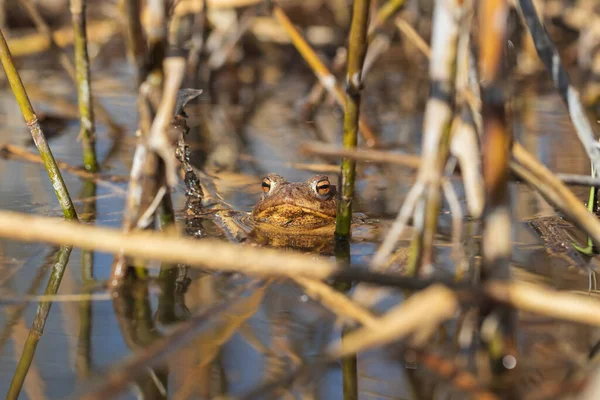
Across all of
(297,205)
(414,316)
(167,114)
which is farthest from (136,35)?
(297,205)

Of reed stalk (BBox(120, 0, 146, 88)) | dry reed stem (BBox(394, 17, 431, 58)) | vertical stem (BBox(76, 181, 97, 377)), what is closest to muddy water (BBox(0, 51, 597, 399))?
vertical stem (BBox(76, 181, 97, 377))

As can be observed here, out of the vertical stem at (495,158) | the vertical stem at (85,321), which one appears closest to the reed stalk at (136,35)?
the vertical stem at (85,321)

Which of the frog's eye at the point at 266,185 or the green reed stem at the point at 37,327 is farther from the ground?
the frog's eye at the point at 266,185

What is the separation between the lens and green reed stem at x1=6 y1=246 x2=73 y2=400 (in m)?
2.05

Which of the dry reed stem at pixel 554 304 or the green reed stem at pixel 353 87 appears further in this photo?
the green reed stem at pixel 353 87

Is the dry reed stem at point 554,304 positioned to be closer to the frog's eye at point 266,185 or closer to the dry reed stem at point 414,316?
the dry reed stem at point 414,316

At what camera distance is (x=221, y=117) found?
7168mm

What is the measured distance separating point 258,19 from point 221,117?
7.71ft

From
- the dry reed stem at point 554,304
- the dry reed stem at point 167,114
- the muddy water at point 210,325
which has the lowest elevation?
the muddy water at point 210,325

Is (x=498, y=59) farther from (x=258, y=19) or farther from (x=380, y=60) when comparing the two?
(x=380, y=60)

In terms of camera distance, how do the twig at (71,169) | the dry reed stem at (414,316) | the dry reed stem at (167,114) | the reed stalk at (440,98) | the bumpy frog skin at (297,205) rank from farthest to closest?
the twig at (71,169) → the bumpy frog skin at (297,205) → the dry reed stem at (167,114) → the reed stalk at (440,98) → the dry reed stem at (414,316)

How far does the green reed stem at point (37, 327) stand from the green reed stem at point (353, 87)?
1.13 metres

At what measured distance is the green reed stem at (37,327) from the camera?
6.73ft

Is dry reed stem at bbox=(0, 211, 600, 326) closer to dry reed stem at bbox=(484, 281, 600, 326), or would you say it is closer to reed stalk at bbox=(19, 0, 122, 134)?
dry reed stem at bbox=(484, 281, 600, 326)
